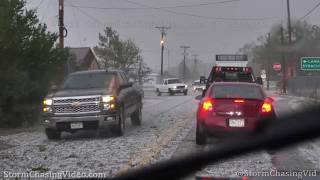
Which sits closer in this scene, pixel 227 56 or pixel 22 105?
pixel 22 105

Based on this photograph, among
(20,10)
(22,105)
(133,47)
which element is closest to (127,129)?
(22,105)

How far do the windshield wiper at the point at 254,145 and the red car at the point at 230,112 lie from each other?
685cm

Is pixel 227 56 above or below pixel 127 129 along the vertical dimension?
above

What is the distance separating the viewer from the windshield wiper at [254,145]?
5.14m

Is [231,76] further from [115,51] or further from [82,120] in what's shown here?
[115,51]

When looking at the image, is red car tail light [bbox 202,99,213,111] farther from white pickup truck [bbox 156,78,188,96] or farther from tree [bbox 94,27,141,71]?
tree [bbox 94,27,141,71]

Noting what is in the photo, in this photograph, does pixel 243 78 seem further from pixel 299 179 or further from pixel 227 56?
pixel 299 179

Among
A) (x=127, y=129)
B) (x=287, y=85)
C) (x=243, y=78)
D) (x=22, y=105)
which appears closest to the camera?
(x=127, y=129)

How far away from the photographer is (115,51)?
69.5 m

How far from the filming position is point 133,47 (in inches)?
2854

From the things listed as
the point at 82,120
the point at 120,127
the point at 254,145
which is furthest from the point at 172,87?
the point at 254,145

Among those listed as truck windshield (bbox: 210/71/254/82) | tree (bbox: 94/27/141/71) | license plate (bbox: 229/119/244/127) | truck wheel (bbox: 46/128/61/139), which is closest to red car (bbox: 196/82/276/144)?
license plate (bbox: 229/119/244/127)

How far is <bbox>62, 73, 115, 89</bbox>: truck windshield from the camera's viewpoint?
1623cm

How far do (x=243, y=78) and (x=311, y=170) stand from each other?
17347mm
